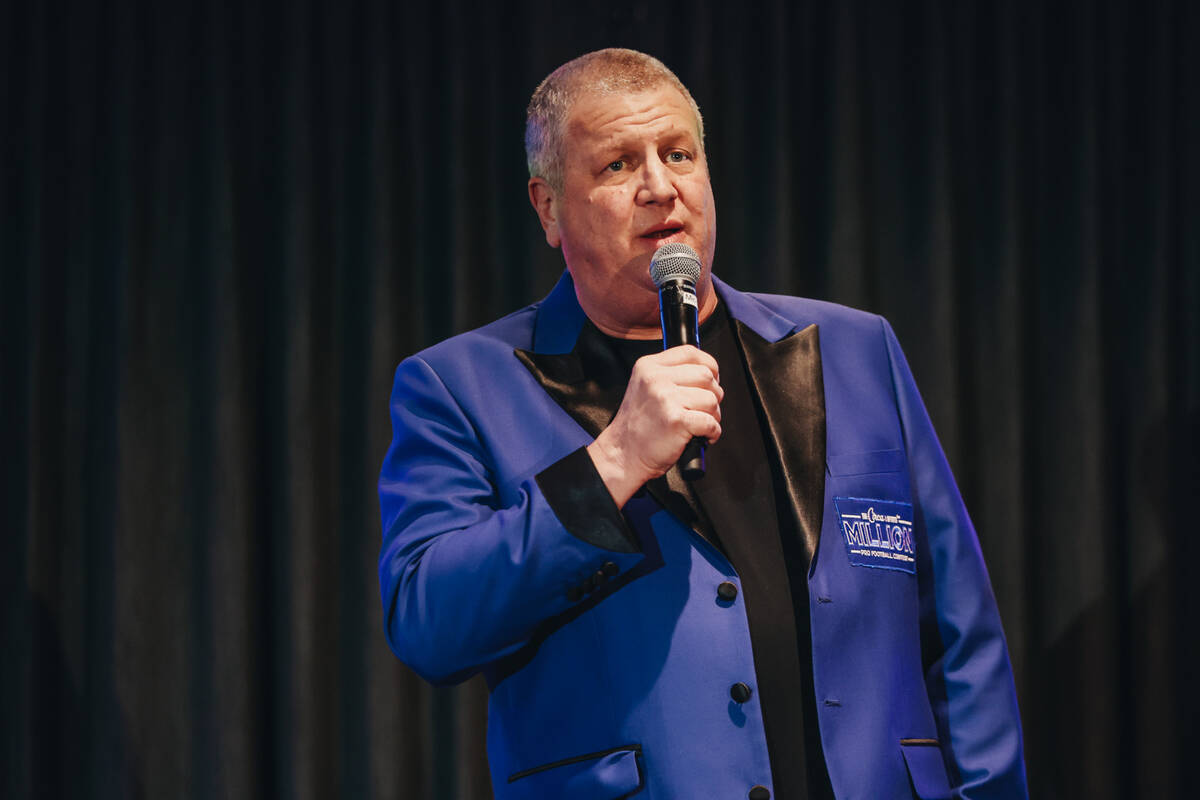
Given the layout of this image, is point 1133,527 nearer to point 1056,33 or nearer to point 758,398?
point 1056,33

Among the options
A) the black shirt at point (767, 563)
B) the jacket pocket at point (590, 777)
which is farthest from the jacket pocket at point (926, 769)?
the jacket pocket at point (590, 777)

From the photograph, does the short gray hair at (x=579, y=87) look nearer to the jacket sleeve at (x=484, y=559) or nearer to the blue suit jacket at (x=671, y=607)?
the blue suit jacket at (x=671, y=607)

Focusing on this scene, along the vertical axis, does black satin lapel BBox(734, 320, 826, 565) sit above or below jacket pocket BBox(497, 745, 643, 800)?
above

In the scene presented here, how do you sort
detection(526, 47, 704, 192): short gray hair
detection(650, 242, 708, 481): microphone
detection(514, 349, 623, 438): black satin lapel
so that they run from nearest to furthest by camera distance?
1. detection(650, 242, 708, 481): microphone
2. detection(514, 349, 623, 438): black satin lapel
3. detection(526, 47, 704, 192): short gray hair

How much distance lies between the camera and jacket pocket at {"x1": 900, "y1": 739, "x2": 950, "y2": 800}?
1255 mm

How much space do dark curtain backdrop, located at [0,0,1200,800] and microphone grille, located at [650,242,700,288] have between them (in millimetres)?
1461

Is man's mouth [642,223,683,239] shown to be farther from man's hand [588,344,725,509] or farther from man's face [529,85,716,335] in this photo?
man's hand [588,344,725,509]

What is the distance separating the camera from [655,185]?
4.75 ft

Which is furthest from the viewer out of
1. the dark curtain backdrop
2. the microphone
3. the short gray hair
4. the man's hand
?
the dark curtain backdrop

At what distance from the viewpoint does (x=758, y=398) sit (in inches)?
57.2

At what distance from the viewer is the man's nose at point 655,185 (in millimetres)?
1442

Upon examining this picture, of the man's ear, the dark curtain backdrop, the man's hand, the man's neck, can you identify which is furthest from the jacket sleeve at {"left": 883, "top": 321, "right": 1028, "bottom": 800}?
the dark curtain backdrop

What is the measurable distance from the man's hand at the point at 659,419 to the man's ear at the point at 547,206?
0.50 m

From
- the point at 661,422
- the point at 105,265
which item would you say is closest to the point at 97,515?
the point at 105,265
